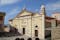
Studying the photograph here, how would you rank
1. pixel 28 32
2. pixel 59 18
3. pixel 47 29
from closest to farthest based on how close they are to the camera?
1. pixel 47 29
2. pixel 28 32
3. pixel 59 18

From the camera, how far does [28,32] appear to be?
13242 mm

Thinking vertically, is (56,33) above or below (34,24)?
below

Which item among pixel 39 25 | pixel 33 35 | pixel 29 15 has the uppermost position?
pixel 29 15

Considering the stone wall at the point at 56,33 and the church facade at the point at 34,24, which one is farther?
the church facade at the point at 34,24

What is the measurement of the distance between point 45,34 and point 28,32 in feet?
5.63

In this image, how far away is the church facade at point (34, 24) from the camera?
12.3 meters

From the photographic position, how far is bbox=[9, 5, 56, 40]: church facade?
12.3 meters

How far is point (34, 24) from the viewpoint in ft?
42.3

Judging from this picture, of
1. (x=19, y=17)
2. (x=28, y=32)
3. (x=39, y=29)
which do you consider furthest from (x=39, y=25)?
(x=19, y=17)

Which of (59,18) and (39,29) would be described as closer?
(39,29)

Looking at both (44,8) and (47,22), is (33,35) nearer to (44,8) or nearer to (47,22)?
(47,22)

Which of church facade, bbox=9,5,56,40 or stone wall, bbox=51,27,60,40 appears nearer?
stone wall, bbox=51,27,60,40

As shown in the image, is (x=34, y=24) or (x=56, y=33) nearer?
(x=56, y=33)

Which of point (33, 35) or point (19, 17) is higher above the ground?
point (19, 17)
